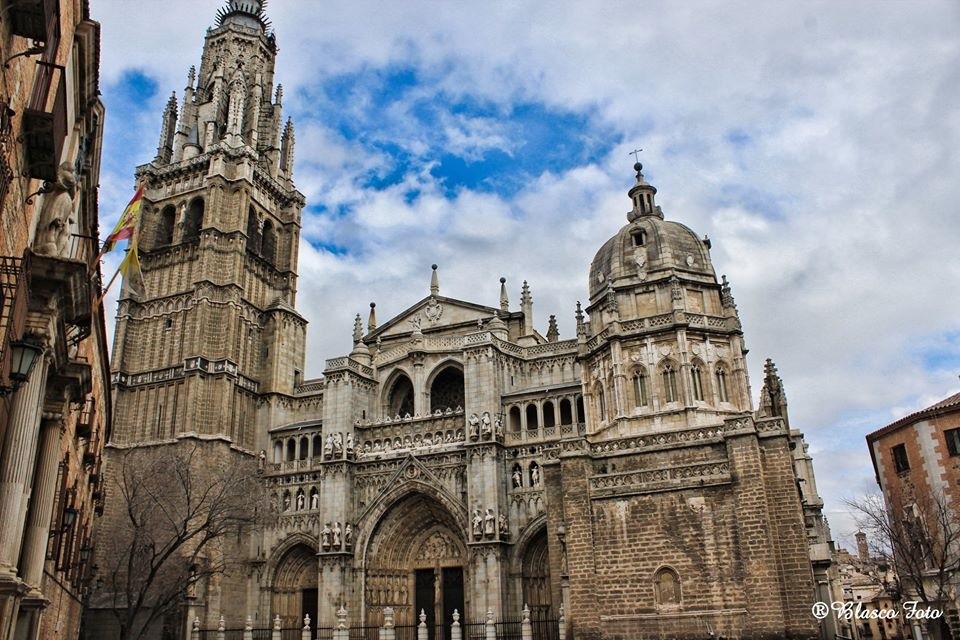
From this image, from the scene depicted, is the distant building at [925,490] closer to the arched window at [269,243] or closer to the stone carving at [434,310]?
the stone carving at [434,310]

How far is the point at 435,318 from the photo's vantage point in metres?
42.3

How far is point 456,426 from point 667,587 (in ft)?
50.7

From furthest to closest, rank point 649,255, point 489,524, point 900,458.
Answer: point 900,458 < point 489,524 < point 649,255

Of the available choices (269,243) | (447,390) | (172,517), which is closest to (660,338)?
(447,390)

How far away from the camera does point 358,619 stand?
34656 mm

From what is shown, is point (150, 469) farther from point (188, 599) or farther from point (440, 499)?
point (440, 499)

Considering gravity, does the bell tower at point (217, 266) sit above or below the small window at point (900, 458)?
above

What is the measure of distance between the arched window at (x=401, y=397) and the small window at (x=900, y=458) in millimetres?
22335

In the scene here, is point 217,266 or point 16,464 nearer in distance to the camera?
point 16,464

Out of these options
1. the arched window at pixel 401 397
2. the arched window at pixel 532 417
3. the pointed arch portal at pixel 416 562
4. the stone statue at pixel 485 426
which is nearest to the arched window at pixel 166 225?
the arched window at pixel 401 397

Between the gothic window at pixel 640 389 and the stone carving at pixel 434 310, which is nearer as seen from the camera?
the gothic window at pixel 640 389

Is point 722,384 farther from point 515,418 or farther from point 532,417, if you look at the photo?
point 515,418

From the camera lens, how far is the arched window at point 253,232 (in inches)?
1825

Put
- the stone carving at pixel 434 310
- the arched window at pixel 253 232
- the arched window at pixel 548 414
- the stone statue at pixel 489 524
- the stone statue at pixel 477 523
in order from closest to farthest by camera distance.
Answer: the stone statue at pixel 489 524
the stone statue at pixel 477 523
the arched window at pixel 548 414
the stone carving at pixel 434 310
the arched window at pixel 253 232
